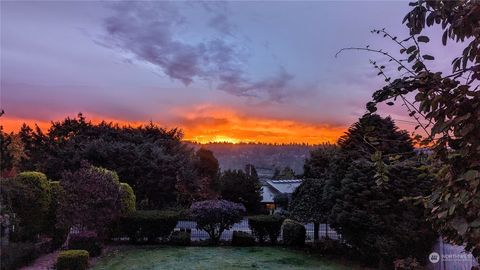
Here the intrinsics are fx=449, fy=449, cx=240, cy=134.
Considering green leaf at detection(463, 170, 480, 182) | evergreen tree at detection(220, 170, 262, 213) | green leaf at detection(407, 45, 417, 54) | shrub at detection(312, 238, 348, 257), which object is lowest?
shrub at detection(312, 238, 348, 257)

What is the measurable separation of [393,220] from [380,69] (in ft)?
37.4

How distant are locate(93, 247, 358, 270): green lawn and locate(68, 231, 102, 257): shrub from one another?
0.36 meters

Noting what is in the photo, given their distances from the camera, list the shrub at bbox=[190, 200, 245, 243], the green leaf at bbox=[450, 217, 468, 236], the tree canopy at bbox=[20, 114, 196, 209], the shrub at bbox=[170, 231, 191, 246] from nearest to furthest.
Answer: the green leaf at bbox=[450, 217, 468, 236] → the shrub at bbox=[170, 231, 191, 246] → the shrub at bbox=[190, 200, 245, 243] → the tree canopy at bbox=[20, 114, 196, 209]

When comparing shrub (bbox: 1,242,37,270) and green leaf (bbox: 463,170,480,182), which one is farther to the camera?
shrub (bbox: 1,242,37,270)

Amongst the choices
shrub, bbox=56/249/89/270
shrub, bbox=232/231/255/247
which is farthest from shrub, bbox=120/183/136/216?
shrub, bbox=56/249/89/270

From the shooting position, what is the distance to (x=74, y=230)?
16219mm

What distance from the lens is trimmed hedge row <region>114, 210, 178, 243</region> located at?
53.5 feet

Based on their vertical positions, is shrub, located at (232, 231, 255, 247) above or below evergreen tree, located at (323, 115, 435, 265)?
below

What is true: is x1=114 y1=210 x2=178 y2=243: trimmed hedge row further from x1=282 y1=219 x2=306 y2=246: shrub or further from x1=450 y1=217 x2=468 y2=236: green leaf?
x1=450 y1=217 x2=468 y2=236: green leaf

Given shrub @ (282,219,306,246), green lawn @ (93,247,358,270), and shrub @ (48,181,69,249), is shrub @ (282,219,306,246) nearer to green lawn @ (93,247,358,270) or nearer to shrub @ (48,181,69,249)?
green lawn @ (93,247,358,270)

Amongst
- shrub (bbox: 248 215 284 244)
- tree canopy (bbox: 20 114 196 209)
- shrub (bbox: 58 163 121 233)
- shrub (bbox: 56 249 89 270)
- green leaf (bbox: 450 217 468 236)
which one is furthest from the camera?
tree canopy (bbox: 20 114 196 209)

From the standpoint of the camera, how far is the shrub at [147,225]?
16.3 metres

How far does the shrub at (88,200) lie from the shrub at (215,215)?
3197 mm

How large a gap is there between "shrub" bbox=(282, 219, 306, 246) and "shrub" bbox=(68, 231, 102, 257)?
6.88m
